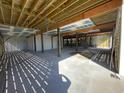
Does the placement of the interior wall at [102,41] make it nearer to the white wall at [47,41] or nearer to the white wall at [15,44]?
the white wall at [47,41]

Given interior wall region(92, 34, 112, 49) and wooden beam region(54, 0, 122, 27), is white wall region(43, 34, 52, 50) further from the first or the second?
interior wall region(92, 34, 112, 49)

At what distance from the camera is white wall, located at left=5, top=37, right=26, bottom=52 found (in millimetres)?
13047

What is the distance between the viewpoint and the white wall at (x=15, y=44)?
13047mm

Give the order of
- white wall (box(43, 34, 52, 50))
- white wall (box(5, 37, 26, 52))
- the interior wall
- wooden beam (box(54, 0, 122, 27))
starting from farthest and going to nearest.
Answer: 1. the interior wall
2. white wall (box(43, 34, 52, 50))
3. white wall (box(5, 37, 26, 52))
4. wooden beam (box(54, 0, 122, 27))

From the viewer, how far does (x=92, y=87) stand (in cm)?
248

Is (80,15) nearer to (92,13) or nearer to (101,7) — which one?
(92,13)

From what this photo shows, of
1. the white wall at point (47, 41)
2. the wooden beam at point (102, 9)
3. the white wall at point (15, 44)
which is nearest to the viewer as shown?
the wooden beam at point (102, 9)

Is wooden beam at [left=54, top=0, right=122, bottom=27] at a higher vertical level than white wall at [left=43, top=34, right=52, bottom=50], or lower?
higher

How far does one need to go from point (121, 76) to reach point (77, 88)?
2070mm

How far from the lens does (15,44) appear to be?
13.9 m

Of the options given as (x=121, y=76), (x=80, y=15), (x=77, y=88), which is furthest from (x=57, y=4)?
(x=121, y=76)

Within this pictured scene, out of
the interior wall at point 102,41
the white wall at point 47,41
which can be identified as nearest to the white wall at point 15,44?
the white wall at point 47,41

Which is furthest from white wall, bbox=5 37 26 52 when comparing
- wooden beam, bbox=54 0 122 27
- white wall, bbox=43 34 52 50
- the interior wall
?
the interior wall

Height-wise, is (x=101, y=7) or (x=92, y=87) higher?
(x=101, y=7)
